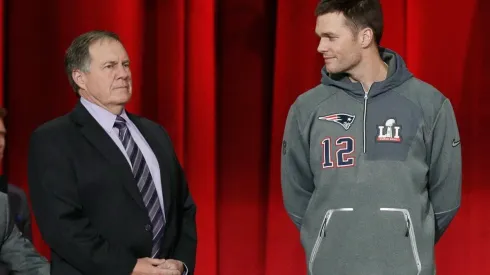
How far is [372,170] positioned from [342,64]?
30 cm

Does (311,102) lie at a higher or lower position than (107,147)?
higher

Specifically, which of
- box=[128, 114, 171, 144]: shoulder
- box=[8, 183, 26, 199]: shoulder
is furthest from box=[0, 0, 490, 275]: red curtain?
box=[128, 114, 171, 144]: shoulder

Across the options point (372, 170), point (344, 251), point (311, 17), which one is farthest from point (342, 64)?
point (311, 17)

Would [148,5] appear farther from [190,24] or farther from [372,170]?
[372,170]

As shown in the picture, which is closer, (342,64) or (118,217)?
(118,217)

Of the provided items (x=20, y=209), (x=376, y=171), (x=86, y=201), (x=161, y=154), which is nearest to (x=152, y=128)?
(x=161, y=154)

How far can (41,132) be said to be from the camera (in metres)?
2.15

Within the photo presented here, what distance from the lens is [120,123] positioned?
2248mm

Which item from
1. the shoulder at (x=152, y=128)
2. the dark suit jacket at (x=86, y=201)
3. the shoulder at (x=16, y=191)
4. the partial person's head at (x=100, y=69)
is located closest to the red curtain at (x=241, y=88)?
the shoulder at (x=16, y=191)

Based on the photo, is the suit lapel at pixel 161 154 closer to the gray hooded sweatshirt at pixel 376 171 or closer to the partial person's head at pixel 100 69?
the partial person's head at pixel 100 69

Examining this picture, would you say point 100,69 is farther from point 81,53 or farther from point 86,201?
point 86,201

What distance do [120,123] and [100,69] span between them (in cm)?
15

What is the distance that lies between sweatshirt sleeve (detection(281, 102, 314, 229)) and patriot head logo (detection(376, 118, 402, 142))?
202 mm

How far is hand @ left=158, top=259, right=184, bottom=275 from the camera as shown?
2.16 m
